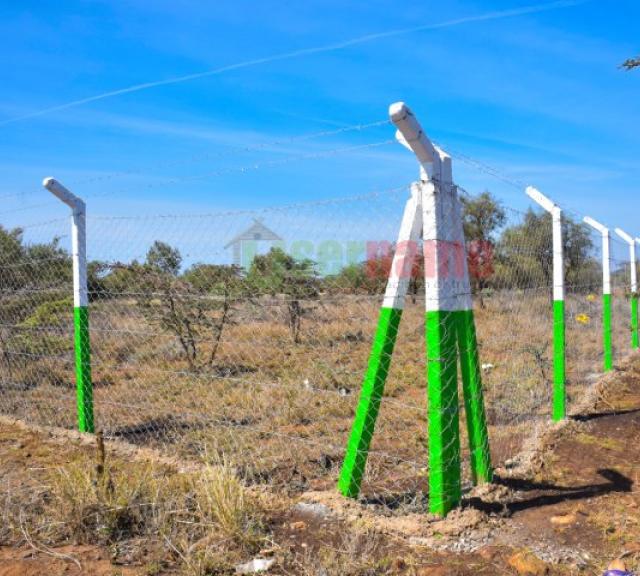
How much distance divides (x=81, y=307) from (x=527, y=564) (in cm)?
440

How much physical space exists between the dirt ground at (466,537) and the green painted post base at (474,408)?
144 mm

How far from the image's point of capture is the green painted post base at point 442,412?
344 centimetres

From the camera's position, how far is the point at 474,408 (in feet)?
13.0

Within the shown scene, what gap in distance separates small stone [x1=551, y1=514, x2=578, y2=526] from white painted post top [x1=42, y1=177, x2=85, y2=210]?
4.71 metres

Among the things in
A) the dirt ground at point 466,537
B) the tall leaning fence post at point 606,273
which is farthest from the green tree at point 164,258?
the tall leaning fence post at point 606,273

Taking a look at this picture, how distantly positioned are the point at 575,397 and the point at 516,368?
85 centimetres

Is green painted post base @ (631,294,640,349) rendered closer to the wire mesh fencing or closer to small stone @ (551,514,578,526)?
the wire mesh fencing

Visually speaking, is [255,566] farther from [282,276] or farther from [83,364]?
[83,364]

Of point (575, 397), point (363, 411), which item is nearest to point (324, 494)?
point (363, 411)

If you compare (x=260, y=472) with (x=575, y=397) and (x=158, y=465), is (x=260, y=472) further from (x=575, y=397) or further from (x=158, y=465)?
(x=575, y=397)

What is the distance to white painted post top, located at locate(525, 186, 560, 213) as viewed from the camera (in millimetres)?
5742

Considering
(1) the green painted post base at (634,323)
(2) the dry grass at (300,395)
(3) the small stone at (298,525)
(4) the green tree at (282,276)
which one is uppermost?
(4) the green tree at (282,276)

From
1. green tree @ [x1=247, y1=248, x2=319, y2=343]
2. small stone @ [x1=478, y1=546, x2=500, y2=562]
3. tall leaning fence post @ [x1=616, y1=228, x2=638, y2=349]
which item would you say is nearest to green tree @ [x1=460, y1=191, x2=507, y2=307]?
green tree @ [x1=247, y1=248, x2=319, y2=343]

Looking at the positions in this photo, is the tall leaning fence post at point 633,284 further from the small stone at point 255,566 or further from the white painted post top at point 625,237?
the small stone at point 255,566
